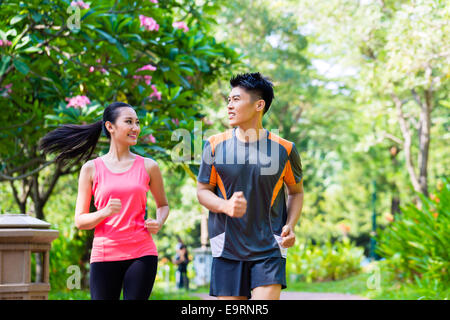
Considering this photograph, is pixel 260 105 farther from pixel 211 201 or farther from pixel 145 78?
pixel 145 78

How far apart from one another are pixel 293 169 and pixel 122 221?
1165 millimetres

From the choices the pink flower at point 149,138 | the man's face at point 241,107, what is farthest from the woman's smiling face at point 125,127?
the pink flower at point 149,138

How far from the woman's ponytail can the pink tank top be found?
484 mm

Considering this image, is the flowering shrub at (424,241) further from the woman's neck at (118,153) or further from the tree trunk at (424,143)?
the woman's neck at (118,153)

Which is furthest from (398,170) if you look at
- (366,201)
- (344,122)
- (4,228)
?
(4,228)

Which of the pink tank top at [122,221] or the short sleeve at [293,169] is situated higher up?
the short sleeve at [293,169]

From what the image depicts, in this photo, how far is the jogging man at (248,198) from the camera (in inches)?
148

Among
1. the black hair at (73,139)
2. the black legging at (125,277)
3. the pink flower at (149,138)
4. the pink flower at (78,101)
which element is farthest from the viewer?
the pink flower at (78,101)

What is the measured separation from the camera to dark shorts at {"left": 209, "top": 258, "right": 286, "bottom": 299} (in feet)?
12.3

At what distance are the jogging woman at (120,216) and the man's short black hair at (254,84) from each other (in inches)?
32.9

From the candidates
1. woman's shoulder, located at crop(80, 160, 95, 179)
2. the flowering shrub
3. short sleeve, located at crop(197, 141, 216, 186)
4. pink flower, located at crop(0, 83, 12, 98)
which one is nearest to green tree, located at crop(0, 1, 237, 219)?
pink flower, located at crop(0, 83, 12, 98)

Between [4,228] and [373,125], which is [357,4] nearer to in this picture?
[373,125]

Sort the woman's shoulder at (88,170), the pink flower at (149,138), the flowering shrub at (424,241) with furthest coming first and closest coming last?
1. the flowering shrub at (424,241)
2. the pink flower at (149,138)
3. the woman's shoulder at (88,170)

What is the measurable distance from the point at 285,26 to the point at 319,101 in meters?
4.40
